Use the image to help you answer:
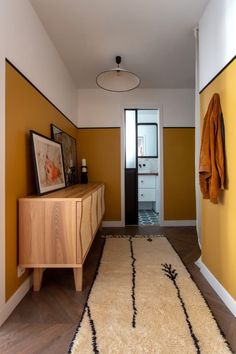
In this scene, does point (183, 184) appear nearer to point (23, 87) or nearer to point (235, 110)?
point (235, 110)

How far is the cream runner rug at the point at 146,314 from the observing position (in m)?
1.26

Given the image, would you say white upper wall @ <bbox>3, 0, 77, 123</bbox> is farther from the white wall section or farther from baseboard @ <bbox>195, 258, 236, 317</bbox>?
baseboard @ <bbox>195, 258, 236, 317</bbox>

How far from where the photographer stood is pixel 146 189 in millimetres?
5660

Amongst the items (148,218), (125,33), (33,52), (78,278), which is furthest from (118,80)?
(148,218)

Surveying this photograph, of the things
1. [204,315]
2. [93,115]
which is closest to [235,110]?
[204,315]

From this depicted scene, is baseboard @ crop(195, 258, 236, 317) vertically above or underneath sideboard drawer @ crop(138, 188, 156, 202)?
underneath

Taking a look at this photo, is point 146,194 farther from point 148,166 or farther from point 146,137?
point 146,137

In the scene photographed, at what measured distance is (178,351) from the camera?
1.22 meters

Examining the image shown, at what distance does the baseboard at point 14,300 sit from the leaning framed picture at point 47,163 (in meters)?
0.73

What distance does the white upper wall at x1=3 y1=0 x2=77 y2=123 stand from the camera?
5.54 feet

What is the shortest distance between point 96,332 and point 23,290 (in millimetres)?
762

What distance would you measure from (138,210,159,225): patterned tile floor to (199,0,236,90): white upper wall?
2836 millimetres

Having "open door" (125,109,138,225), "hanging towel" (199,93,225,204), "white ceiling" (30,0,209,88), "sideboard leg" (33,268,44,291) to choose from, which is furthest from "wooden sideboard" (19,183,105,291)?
"open door" (125,109,138,225)

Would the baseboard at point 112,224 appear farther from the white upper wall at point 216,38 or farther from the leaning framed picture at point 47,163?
the white upper wall at point 216,38
